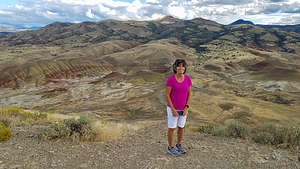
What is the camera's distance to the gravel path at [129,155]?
5.31m

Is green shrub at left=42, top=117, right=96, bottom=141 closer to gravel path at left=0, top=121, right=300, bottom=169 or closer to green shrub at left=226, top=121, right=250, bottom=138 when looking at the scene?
gravel path at left=0, top=121, right=300, bottom=169

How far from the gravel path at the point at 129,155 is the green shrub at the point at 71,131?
31 centimetres

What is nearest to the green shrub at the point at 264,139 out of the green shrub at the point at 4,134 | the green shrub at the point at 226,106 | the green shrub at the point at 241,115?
the green shrub at the point at 4,134

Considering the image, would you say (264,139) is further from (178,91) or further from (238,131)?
(178,91)

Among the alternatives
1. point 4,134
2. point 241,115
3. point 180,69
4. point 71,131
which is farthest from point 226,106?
point 4,134

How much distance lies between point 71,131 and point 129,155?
2.38 m

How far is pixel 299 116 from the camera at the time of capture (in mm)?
→ 31000

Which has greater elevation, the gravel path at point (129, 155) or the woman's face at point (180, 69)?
the woman's face at point (180, 69)

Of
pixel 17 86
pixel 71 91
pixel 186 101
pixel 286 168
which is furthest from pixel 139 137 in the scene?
pixel 17 86

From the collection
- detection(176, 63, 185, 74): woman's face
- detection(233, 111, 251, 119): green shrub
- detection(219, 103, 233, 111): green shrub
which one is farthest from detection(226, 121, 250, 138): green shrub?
detection(219, 103, 233, 111): green shrub

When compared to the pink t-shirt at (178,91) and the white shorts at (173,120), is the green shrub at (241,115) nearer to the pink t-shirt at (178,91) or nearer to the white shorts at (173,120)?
the white shorts at (173,120)

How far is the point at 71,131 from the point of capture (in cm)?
698

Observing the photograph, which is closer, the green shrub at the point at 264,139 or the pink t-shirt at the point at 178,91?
the pink t-shirt at the point at 178,91

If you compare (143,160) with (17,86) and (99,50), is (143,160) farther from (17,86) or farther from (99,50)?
(99,50)
